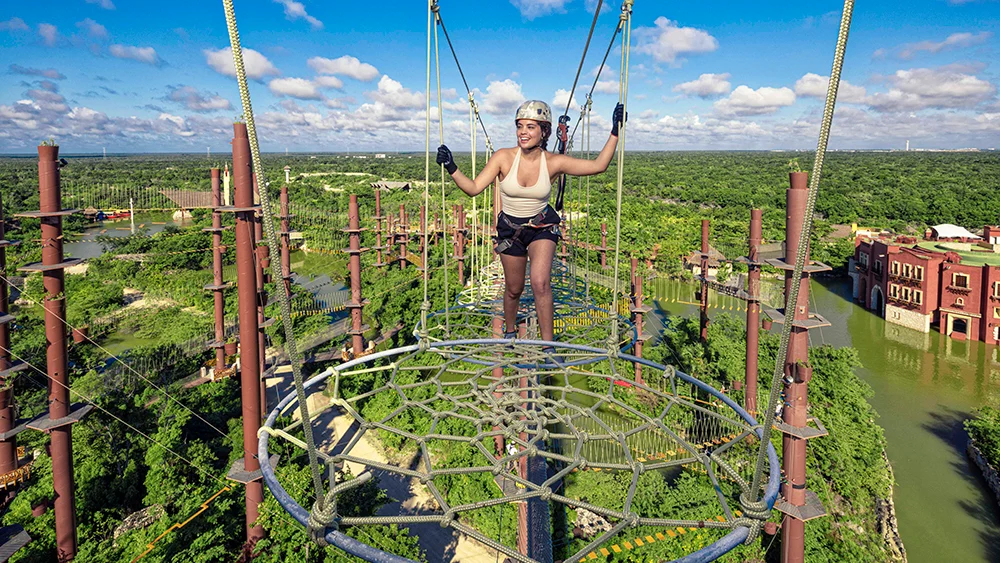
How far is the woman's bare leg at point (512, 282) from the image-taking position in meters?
4.30

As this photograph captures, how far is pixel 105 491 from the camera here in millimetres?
7598

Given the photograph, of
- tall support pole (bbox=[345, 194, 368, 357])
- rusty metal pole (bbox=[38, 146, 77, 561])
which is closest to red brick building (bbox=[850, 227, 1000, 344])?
tall support pole (bbox=[345, 194, 368, 357])

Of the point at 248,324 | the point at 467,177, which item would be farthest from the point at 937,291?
the point at 248,324

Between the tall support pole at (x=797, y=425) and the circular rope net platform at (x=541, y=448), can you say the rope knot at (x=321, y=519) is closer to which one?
the circular rope net platform at (x=541, y=448)

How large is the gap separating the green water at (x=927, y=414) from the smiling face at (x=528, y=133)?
939cm

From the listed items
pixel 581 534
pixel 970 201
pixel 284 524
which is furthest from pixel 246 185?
pixel 970 201

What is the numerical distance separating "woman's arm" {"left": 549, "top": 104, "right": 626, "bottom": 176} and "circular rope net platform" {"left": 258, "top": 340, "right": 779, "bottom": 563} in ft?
3.98

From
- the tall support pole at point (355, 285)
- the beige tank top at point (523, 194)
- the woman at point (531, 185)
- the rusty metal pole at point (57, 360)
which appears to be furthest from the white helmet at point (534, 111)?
the tall support pole at point (355, 285)

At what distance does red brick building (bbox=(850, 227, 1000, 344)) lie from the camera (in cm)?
1722

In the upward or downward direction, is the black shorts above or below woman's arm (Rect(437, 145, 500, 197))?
below

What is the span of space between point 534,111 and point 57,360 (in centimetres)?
565

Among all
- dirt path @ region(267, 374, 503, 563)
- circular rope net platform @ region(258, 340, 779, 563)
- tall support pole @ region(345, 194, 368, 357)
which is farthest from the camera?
tall support pole @ region(345, 194, 368, 357)

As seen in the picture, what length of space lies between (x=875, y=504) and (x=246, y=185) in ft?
35.0

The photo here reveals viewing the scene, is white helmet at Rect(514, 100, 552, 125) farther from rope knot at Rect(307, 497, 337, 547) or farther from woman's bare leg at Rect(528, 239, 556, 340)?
rope knot at Rect(307, 497, 337, 547)
